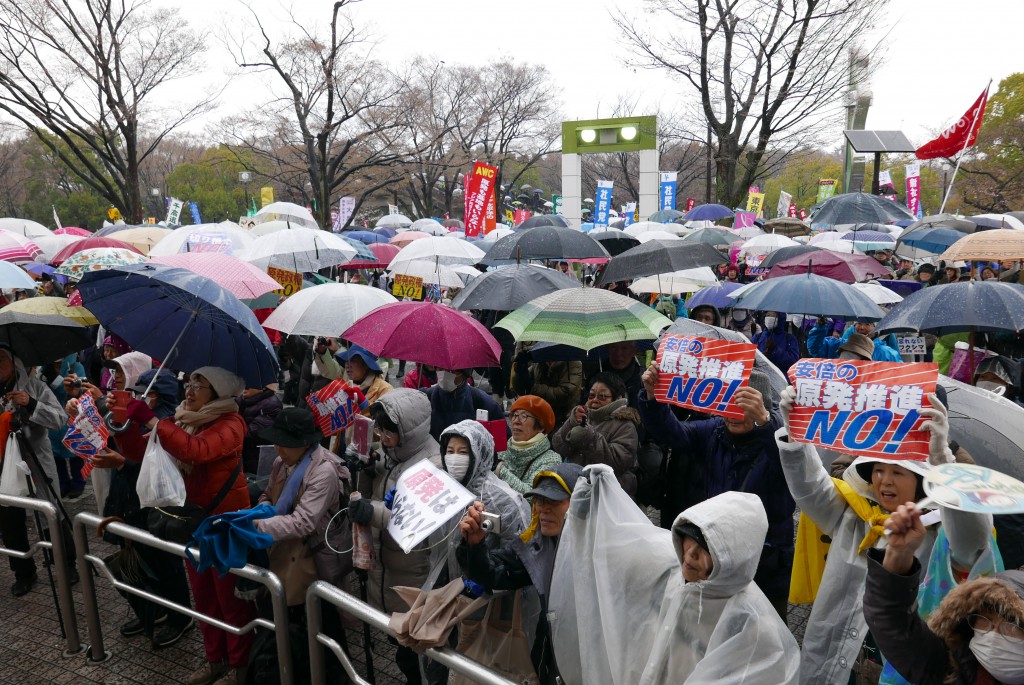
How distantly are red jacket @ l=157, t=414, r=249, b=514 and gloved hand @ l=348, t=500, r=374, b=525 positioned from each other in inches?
36.3

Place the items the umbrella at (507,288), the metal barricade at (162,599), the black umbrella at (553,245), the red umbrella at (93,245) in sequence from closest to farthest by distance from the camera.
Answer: the metal barricade at (162,599)
the umbrella at (507,288)
the black umbrella at (553,245)
the red umbrella at (93,245)

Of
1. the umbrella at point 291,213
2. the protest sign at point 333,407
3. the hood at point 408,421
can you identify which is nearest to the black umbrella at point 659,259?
the protest sign at point 333,407

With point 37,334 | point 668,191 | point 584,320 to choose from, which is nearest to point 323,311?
point 37,334

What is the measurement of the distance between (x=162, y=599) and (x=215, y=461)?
29.9 inches

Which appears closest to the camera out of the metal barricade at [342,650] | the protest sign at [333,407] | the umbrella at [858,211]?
the metal barricade at [342,650]

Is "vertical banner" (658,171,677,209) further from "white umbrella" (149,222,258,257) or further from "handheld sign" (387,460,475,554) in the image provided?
"handheld sign" (387,460,475,554)

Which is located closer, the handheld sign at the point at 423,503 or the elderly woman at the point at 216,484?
the handheld sign at the point at 423,503

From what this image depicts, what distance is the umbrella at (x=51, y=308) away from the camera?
477cm

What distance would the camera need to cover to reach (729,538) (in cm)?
223

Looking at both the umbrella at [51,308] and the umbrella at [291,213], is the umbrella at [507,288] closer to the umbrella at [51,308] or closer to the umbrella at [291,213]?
the umbrella at [51,308]

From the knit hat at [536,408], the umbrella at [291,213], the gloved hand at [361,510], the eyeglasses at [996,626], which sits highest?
the umbrella at [291,213]

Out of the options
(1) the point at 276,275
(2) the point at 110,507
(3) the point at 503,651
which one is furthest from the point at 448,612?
(1) the point at 276,275

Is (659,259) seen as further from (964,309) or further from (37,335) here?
(37,335)

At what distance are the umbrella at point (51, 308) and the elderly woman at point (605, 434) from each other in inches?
130
